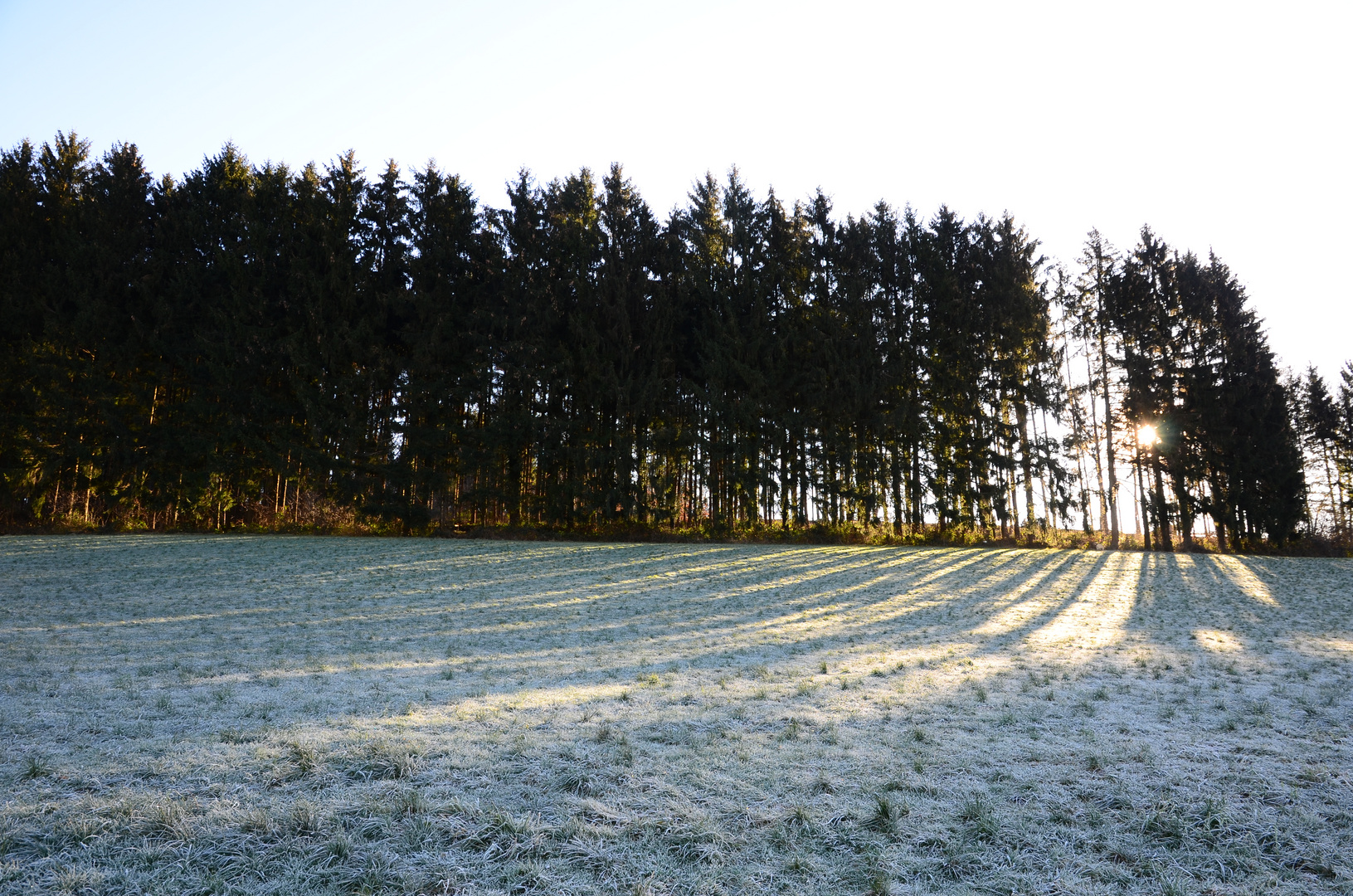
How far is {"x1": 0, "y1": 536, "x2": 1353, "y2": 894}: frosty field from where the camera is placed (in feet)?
9.55

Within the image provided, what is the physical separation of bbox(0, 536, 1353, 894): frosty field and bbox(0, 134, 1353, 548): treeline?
485 inches

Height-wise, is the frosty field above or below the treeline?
below

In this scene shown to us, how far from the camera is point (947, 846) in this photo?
3096mm

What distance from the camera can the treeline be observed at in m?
21.8

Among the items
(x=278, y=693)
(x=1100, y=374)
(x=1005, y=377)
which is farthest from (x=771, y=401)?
(x=278, y=693)

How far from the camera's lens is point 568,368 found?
23.0 m

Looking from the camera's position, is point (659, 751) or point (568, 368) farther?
point (568, 368)

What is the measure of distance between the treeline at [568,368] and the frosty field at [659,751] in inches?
485

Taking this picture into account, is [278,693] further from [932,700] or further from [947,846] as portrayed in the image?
[932,700]

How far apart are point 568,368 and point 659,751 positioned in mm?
19694

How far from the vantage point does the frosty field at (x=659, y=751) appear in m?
2.91

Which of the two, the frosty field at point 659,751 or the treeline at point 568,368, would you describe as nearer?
the frosty field at point 659,751

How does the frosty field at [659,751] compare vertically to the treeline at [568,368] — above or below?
below

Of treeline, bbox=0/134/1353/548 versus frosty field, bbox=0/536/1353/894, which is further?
treeline, bbox=0/134/1353/548
